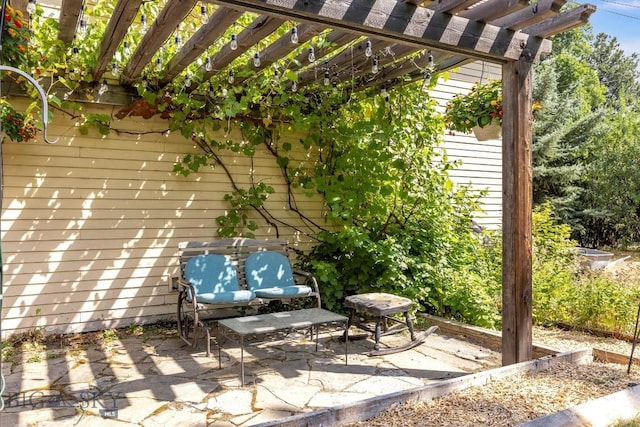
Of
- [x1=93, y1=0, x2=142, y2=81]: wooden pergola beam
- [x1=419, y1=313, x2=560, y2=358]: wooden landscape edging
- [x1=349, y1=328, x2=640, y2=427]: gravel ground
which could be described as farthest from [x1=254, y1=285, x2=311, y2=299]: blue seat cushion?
[x1=93, y1=0, x2=142, y2=81]: wooden pergola beam

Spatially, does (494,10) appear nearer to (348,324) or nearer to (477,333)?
(348,324)

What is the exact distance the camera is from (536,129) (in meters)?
12.6

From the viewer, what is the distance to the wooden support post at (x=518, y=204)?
340 centimetres

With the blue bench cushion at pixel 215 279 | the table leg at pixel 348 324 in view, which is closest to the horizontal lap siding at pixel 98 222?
the blue bench cushion at pixel 215 279

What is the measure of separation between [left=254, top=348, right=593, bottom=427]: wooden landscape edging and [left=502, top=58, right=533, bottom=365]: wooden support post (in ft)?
0.45

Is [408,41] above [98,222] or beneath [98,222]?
above

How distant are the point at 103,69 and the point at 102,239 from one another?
1676mm

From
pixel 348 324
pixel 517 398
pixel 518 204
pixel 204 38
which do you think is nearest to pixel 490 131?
pixel 518 204

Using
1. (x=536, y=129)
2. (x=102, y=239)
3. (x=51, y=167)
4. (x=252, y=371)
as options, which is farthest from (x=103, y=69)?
(x=536, y=129)

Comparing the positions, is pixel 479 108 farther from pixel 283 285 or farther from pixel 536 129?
pixel 536 129

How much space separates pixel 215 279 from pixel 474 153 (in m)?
4.72

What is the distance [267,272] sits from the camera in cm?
490

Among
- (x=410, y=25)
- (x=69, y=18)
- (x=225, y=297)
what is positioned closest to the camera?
(x=410, y=25)

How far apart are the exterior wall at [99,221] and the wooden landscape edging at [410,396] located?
3091 millimetres
